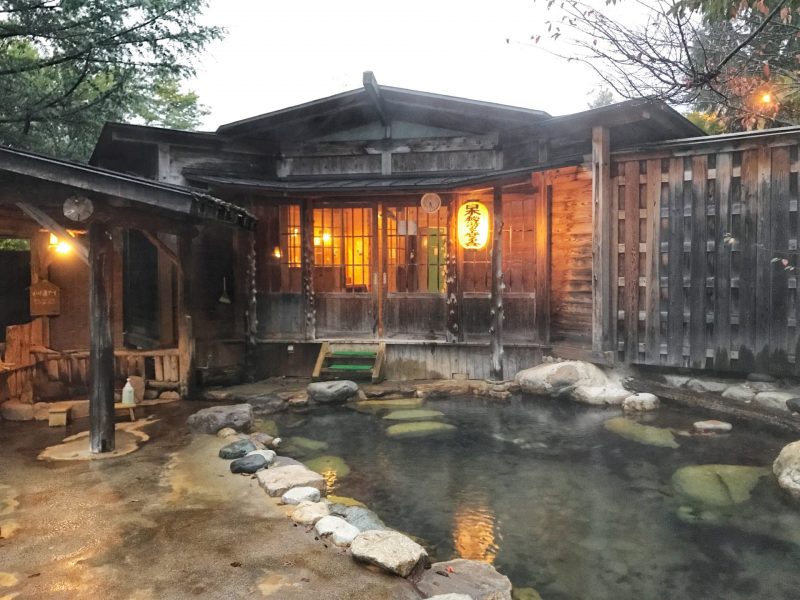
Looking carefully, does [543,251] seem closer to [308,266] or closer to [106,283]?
[308,266]

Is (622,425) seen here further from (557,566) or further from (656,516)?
(557,566)

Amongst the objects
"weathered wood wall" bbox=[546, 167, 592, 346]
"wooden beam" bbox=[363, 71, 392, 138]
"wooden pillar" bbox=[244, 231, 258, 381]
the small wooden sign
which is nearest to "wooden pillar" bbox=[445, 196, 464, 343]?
"weathered wood wall" bbox=[546, 167, 592, 346]

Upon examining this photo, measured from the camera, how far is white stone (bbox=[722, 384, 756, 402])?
9.58m

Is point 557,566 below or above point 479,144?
below

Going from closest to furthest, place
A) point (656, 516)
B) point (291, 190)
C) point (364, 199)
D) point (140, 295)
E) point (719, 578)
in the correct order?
1. point (719, 578)
2. point (656, 516)
3. point (291, 190)
4. point (364, 199)
5. point (140, 295)

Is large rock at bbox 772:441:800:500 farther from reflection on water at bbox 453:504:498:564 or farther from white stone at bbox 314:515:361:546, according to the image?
white stone at bbox 314:515:361:546

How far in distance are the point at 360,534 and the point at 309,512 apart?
30.7 inches

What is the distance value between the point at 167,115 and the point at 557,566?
37.6 metres

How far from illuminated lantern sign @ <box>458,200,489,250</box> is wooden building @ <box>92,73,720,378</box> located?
3cm

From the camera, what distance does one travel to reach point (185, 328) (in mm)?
10875

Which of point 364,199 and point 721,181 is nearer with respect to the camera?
point 721,181

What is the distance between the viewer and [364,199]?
13219 millimetres

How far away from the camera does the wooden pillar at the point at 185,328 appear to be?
1084 cm

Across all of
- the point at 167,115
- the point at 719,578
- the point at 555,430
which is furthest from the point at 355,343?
the point at 167,115
